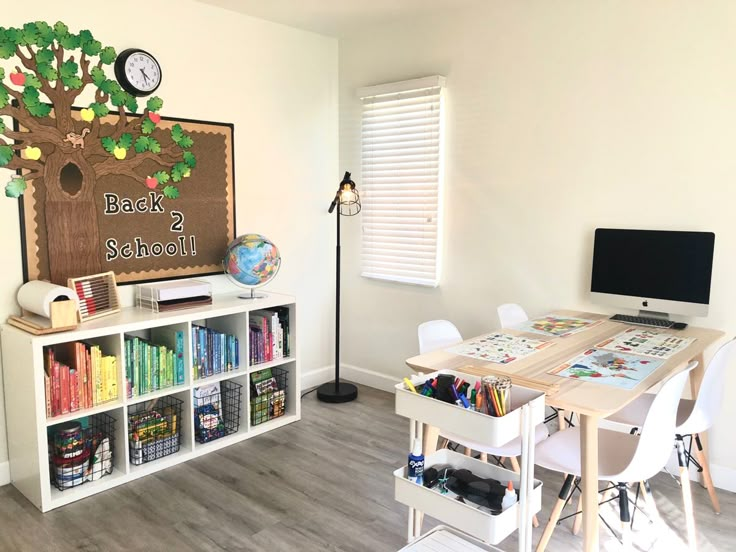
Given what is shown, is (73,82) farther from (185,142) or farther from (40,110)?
(185,142)

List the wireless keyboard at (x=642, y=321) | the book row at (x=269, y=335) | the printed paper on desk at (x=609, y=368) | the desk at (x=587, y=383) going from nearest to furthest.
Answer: the desk at (x=587, y=383) → the printed paper on desk at (x=609, y=368) → the wireless keyboard at (x=642, y=321) → the book row at (x=269, y=335)

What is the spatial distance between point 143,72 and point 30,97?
2.08ft

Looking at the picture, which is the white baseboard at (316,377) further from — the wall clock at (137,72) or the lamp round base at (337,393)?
the wall clock at (137,72)

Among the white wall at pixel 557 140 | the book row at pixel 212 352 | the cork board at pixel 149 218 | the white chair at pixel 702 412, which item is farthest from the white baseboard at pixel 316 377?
the white chair at pixel 702 412

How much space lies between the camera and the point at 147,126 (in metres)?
3.40

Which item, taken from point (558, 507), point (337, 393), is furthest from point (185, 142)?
point (558, 507)

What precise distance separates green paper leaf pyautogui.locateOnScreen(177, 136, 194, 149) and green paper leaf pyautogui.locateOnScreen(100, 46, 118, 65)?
22.4 inches

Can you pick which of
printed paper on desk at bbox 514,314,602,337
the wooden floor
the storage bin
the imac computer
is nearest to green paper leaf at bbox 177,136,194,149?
the storage bin

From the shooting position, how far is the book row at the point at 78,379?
9.34 ft

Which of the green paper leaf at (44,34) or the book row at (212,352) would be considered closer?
the green paper leaf at (44,34)

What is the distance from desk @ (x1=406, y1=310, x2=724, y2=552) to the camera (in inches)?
76.4

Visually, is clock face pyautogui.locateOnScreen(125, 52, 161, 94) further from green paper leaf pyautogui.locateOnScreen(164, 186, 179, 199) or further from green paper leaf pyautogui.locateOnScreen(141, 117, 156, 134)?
green paper leaf pyautogui.locateOnScreen(164, 186, 179, 199)

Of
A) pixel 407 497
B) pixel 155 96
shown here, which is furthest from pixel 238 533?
pixel 155 96

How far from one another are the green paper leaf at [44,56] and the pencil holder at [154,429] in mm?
1888
